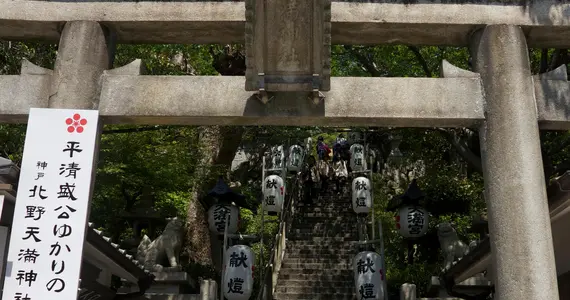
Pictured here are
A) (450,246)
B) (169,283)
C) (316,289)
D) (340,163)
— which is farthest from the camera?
(340,163)

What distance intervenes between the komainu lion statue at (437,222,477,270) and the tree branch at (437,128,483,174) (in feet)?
4.80

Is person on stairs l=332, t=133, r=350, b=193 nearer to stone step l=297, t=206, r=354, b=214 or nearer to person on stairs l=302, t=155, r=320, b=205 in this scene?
person on stairs l=302, t=155, r=320, b=205

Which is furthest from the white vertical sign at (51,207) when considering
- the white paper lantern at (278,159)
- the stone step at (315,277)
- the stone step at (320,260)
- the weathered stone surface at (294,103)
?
the stone step at (320,260)

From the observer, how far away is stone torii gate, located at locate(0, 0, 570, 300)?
5473 millimetres

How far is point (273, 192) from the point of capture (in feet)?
46.9

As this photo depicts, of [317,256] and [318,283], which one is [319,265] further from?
[318,283]

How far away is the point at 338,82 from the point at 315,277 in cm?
941

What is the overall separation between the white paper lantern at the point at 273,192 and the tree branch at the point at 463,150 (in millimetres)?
4498

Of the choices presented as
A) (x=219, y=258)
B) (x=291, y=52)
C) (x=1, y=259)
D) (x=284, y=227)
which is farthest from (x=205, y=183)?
(x=291, y=52)

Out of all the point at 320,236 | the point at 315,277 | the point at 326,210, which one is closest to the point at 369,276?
the point at 315,277

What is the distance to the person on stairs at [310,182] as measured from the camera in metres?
19.9

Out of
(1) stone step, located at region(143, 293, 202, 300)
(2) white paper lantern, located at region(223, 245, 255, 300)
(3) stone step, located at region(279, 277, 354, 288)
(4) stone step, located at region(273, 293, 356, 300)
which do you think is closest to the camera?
(1) stone step, located at region(143, 293, 202, 300)

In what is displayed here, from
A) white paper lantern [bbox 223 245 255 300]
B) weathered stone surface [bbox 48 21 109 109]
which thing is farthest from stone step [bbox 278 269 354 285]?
weathered stone surface [bbox 48 21 109 109]

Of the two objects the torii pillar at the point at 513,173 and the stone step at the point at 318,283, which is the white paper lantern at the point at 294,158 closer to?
the stone step at the point at 318,283
